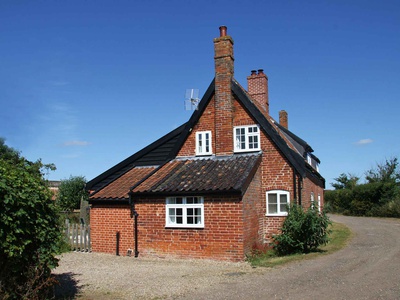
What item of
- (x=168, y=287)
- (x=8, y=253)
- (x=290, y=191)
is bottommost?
(x=168, y=287)

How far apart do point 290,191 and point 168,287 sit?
8466mm

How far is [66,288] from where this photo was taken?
1062 cm

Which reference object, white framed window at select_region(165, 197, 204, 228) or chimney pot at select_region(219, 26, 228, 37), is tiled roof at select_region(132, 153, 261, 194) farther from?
chimney pot at select_region(219, 26, 228, 37)

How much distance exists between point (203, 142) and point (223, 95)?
7.99 feet

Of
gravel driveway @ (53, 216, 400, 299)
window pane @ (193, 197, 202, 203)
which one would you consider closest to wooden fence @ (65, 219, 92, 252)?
gravel driveway @ (53, 216, 400, 299)

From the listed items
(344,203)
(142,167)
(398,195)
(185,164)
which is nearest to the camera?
(185,164)

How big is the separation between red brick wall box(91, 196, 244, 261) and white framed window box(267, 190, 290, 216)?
121 inches

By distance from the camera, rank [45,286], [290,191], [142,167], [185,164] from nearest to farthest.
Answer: [45,286], [290,191], [185,164], [142,167]

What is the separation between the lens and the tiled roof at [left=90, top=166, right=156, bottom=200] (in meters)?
18.1

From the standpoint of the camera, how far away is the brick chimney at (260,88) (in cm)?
2538

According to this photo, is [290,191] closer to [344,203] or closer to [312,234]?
[312,234]

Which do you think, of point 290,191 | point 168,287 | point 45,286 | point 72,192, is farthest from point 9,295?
point 72,192

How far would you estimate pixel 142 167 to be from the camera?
21.1 m

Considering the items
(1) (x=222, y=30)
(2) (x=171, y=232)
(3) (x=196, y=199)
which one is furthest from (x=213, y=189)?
(1) (x=222, y=30)
